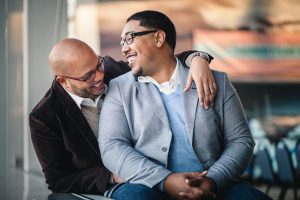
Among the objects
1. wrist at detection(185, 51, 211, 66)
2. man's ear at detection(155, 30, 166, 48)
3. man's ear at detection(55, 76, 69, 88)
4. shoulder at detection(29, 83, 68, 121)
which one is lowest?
shoulder at detection(29, 83, 68, 121)

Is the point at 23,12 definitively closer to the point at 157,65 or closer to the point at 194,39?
the point at 157,65

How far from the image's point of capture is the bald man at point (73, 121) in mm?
2119

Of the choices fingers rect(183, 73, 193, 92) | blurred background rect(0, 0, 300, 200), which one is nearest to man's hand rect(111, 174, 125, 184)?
fingers rect(183, 73, 193, 92)

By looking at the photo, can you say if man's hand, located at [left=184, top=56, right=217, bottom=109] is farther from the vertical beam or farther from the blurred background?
the blurred background

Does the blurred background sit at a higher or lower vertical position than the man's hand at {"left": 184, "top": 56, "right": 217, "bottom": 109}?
lower

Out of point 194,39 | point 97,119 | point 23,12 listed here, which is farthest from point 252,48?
point 97,119

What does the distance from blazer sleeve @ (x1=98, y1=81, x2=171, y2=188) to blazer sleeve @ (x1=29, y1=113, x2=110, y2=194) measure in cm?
7

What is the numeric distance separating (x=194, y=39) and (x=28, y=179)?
4329 millimetres

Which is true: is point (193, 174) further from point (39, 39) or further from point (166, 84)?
point (39, 39)

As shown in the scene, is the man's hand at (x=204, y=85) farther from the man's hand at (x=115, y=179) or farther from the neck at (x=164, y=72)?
the man's hand at (x=115, y=179)

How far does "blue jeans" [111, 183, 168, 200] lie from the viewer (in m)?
1.90

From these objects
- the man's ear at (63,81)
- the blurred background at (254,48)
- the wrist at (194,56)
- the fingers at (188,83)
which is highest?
the wrist at (194,56)

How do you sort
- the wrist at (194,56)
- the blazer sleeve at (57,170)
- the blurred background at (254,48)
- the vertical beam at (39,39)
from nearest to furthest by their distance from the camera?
the blazer sleeve at (57,170) → the wrist at (194,56) → the vertical beam at (39,39) → the blurred background at (254,48)

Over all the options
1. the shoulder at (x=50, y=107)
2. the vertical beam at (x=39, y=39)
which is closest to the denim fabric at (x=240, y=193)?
the shoulder at (x=50, y=107)
